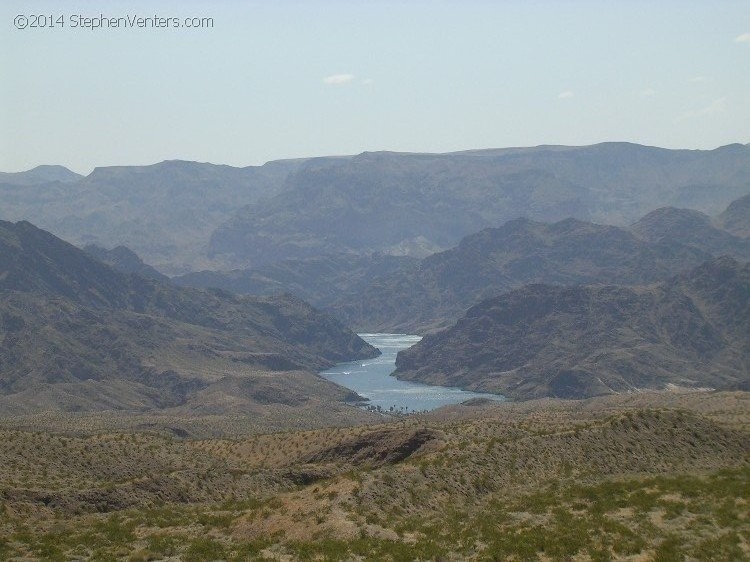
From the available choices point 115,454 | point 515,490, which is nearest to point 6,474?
point 115,454

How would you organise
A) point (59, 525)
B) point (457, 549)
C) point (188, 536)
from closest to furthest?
point (457, 549), point (188, 536), point (59, 525)

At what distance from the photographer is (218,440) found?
103 m

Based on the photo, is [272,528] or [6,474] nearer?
[272,528]

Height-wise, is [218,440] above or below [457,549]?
below

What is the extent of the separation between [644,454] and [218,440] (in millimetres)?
47375

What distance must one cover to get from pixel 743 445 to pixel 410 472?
2963 cm

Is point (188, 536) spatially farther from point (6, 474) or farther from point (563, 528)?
point (6, 474)

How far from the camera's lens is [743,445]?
251ft

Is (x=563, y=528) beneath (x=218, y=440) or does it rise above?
above

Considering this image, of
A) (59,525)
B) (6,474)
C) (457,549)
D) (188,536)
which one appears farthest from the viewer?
(6,474)

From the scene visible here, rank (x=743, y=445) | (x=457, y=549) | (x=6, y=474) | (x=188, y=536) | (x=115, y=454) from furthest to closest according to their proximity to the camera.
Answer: (x=115, y=454) → (x=743, y=445) → (x=6, y=474) → (x=188, y=536) → (x=457, y=549)

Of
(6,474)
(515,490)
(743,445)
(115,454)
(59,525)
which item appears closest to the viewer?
(59,525)

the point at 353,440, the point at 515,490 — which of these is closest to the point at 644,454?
the point at 515,490

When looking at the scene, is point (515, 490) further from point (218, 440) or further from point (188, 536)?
point (218, 440)
